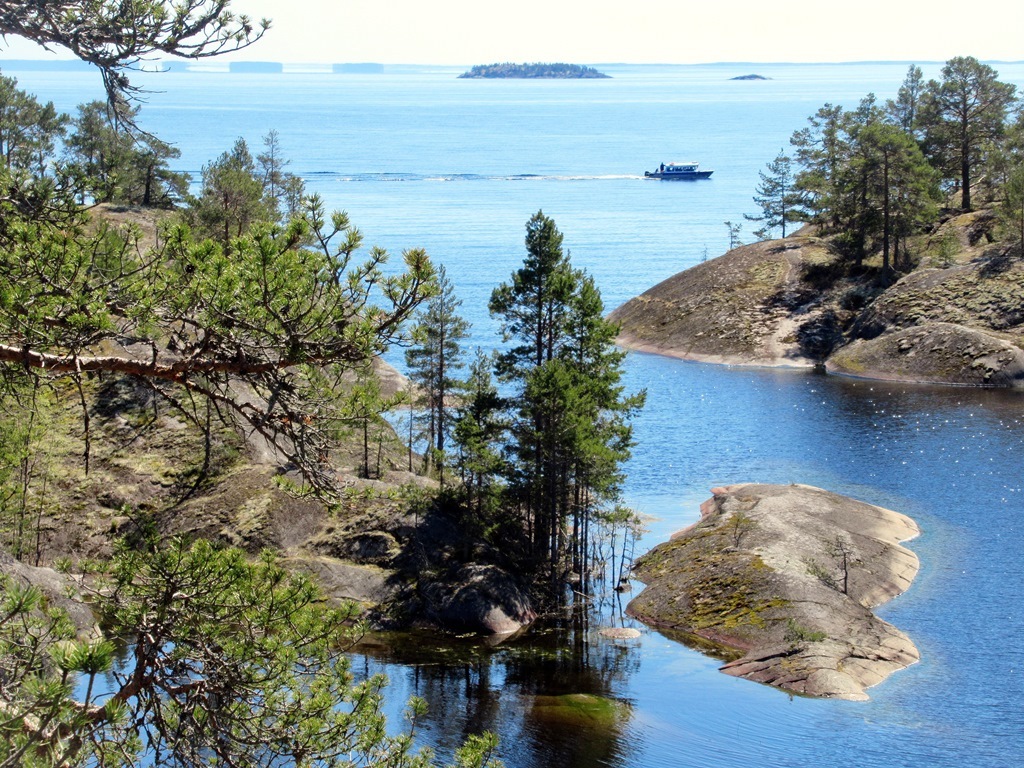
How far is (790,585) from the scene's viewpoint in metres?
42.5

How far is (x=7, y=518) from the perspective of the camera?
42.2 metres

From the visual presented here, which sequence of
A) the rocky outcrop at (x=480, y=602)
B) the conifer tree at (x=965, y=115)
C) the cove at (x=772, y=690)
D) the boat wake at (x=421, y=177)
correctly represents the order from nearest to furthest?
the cove at (x=772, y=690) < the rocky outcrop at (x=480, y=602) < the conifer tree at (x=965, y=115) < the boat wake at (x=421, y=177)

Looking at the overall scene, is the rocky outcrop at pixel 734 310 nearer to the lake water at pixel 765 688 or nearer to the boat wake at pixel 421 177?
the lake water at pixel 765 688

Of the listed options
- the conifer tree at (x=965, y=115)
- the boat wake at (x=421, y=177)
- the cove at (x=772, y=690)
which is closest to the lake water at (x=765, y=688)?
Result: the cove at (x=772, y=690)

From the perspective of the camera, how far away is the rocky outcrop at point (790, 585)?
3772cm

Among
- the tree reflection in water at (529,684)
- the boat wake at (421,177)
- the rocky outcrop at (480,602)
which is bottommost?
the tree reflection in water at (529,684)

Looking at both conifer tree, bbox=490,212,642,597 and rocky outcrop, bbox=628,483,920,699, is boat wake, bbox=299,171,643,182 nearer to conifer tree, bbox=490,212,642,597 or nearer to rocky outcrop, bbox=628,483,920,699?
conifer tree, bbox=490,212,642,597

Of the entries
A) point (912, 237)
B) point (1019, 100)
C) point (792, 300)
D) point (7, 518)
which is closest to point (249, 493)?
point (7, 518)

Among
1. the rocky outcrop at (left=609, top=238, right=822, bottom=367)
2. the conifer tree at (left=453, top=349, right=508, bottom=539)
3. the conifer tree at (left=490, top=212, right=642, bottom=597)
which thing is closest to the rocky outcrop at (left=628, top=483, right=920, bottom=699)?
the conifer tree at (left=490, top=212, right=642, bottom=597)

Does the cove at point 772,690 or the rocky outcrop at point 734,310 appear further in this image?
the rocky outcrop at point 734,310

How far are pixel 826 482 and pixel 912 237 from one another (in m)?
45.6

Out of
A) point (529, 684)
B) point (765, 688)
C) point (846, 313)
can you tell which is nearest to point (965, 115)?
point (846, 313)

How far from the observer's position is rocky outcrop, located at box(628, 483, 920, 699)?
37.7 meters

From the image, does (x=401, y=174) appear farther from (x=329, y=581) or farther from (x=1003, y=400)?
(x=329, y=581)
